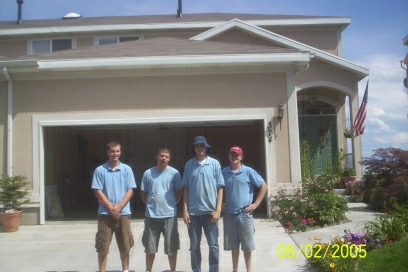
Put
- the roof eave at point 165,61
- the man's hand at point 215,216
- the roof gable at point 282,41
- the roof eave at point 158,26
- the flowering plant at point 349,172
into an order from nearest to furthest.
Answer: the man's hand at point 215,216 < the roof eave at point 165,61 < the flowering plant at point 349,172 < the roof gable at point 282,41 < the roof eave at point 158,26

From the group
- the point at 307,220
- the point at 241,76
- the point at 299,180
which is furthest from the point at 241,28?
the point at 307,220

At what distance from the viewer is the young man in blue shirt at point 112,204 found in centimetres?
518

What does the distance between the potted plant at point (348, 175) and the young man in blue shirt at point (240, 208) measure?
25.3 ft

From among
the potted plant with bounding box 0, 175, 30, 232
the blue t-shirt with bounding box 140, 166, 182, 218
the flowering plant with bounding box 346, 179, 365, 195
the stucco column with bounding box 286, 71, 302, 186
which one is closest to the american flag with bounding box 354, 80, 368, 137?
the flowering plant with bounding box 346, 179, 365, 195

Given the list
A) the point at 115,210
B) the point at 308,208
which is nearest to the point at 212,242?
the point at 115,210

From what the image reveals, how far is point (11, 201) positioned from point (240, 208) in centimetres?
550

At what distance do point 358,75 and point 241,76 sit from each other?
5.93 m

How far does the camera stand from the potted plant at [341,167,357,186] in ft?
40.1

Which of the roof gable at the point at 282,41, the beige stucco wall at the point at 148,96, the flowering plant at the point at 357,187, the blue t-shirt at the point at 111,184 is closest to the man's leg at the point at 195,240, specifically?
the blue t-shirt at the point at 111,184

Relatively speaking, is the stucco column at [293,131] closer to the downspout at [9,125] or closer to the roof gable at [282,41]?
the roof gable at [282,41]

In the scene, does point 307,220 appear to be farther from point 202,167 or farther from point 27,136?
point 27,136

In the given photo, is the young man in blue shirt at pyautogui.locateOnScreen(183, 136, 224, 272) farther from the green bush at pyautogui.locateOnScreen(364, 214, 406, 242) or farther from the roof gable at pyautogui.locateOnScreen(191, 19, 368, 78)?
the roof gable at pyautogui.locateOnScreen(191, 19, 368, 78)

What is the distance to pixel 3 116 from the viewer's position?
30.5 ft

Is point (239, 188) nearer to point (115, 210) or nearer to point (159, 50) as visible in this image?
point (115, 210)
